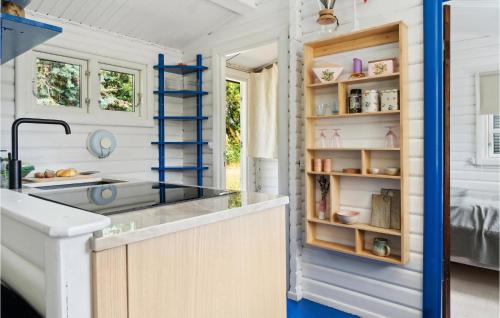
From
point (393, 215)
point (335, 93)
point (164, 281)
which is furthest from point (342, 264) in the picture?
point (164, 281)

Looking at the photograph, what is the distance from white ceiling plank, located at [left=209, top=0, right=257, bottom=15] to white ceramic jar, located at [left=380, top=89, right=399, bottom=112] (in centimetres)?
154

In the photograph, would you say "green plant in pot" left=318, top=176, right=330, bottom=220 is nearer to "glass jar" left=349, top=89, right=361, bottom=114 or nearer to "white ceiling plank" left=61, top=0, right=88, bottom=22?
"glass jar" left=349, top=89, right=361, bottom=114

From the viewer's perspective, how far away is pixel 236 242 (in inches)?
40.8

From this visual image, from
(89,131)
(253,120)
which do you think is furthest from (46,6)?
(253,120)

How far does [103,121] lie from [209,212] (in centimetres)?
254

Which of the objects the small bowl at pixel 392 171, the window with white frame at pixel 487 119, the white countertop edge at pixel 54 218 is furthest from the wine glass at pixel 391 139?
the window with white frame at pixel 487 119

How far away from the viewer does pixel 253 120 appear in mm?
4625

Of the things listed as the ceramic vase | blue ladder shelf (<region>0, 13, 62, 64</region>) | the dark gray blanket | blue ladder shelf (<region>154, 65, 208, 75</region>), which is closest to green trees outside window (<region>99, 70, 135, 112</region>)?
blue ladder shelf (<region>154, 65, 208, 75</region>)

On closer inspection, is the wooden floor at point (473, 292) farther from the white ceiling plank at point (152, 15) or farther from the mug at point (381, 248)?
the white ceiling plank at point (152, 15)

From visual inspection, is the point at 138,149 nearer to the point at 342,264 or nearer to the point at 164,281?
the point at 342,264

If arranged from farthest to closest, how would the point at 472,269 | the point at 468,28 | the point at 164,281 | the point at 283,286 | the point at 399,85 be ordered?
the point at 468,28
the point at 472,269
the point at 399,85
the point at 283,286
the point at 164,281

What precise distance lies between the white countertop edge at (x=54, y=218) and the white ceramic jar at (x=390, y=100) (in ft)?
6.68

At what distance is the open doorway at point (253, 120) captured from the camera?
445 centimetres

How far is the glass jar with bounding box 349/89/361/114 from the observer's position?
96.1 inches
